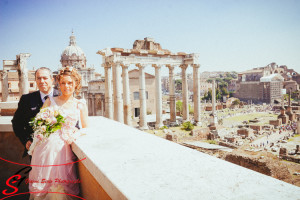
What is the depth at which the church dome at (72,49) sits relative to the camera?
44109 mm

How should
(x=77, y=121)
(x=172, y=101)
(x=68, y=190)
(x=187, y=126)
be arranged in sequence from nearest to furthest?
1. (x=68, y=190)
2. (x=77, y=121)
3. (x=187, y=126)
4. (x=172, y=101)

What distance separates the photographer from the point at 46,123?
2.36 m

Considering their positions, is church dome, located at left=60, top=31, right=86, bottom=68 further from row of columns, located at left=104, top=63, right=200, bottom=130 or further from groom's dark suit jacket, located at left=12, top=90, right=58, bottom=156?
groom's dark suit jacket, located at left=12, top=90, right=58, bottom=156

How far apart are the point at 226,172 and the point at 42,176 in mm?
1749

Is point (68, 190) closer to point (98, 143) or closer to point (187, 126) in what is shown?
point (98, 143)

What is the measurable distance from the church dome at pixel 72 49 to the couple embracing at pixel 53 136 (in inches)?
1733

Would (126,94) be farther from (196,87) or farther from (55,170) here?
(55,170)

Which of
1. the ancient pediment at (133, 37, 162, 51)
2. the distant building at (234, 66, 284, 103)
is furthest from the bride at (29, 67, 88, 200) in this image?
the distant building at (234, 66, 284, 103)

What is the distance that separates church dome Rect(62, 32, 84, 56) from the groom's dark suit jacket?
1729 inches

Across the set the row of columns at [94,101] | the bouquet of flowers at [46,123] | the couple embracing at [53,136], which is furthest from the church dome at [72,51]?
the bouquet of flowers at [46,123]

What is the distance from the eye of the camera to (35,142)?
2.39 metres

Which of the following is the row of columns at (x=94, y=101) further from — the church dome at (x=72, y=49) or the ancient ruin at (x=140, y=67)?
the church dome at (x=72, y=49)

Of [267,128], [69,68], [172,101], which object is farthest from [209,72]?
[69,68]

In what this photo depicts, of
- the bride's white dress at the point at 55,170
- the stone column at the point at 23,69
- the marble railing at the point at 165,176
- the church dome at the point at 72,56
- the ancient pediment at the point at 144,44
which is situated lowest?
the bride's white dress at the point at 55,170
